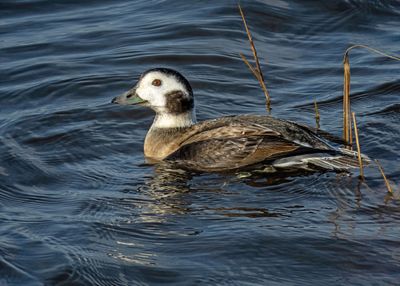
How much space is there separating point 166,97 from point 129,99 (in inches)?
14.6

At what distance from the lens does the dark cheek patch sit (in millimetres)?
10234

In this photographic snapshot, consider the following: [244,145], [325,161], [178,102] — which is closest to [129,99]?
[178,102]

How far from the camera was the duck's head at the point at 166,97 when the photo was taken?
10.2m

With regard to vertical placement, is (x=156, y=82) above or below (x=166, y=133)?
above

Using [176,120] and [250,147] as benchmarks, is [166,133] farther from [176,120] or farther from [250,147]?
[250,147]

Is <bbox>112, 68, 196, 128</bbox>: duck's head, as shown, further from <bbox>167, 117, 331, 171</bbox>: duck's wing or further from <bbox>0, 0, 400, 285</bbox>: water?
<bbox>167, 117, 331, 171</bbox>: duck's wing

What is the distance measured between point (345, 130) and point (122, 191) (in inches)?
88.6

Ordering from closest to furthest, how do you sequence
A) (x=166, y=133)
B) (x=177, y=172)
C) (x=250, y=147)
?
(x=250, y=147)
(x=177, y=172)
(x=166, y=133)

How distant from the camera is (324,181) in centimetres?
898

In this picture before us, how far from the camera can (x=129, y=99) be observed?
10.3 metres

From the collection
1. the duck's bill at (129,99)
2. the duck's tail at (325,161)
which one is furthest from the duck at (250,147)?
the duck's bill at (129,99)

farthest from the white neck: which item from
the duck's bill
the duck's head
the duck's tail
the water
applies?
the duck's tail

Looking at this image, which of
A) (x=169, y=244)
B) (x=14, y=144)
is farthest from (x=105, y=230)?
(x=14, y=144)

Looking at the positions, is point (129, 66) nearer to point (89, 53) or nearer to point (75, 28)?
point (89, 53)
